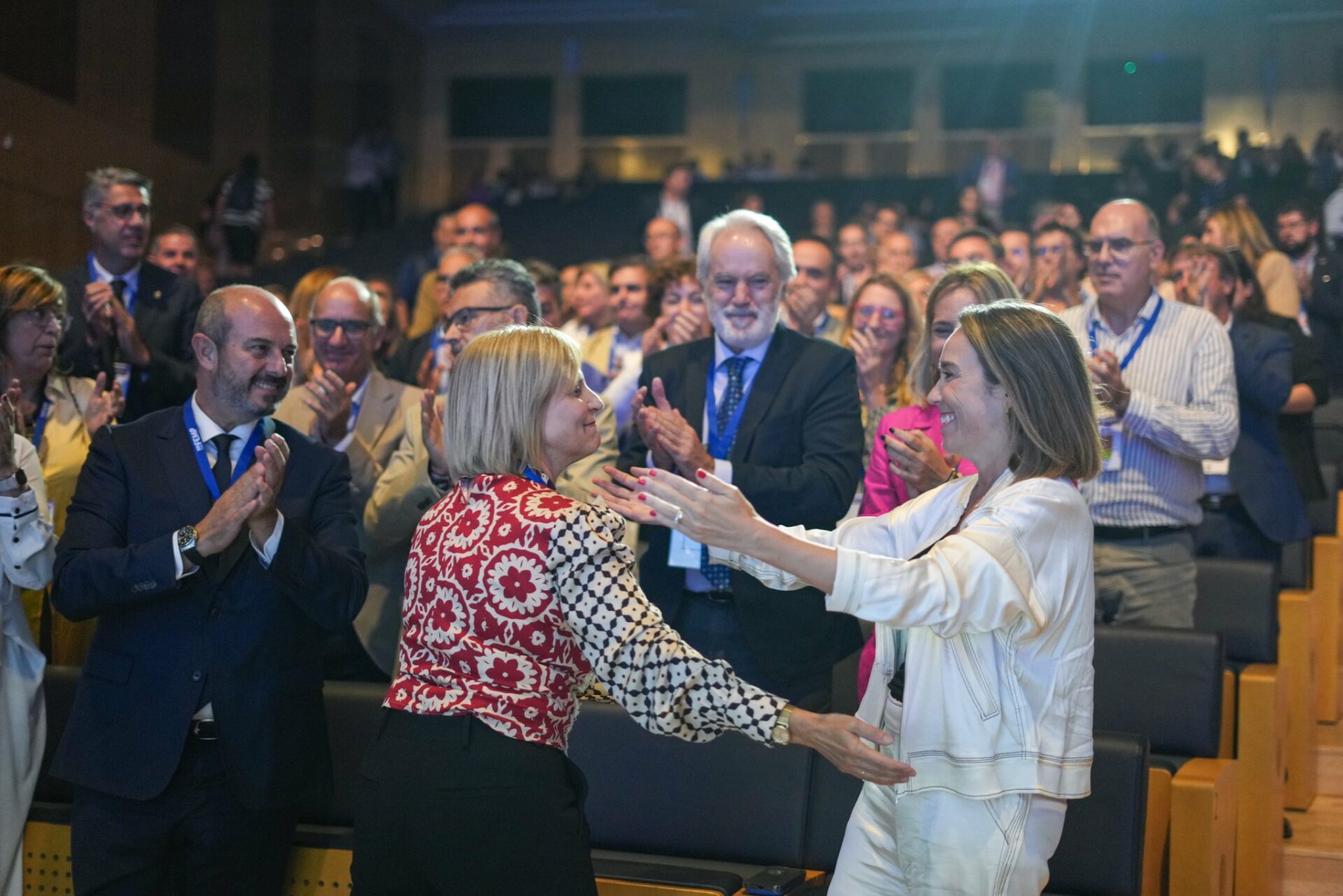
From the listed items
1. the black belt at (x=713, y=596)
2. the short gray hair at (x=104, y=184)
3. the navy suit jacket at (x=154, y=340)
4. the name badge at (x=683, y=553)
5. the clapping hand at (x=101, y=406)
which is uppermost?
the short gray hair at (x=104, y=184)

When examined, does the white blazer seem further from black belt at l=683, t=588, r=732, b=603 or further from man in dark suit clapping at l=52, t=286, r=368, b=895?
man in dark suit clapping at l=52, t=286, r=368, b=895

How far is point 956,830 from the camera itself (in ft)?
7.09

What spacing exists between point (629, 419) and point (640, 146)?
1468 centimetres

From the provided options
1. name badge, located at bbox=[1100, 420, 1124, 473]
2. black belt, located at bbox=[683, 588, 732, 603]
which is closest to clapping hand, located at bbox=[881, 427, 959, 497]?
black belt, located at bbox=[683, 588, 732, 603]

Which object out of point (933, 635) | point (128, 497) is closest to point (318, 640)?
point (128, 497)

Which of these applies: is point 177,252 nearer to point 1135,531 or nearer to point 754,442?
point 754,442

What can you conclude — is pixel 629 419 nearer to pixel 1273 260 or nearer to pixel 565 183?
pixel 1273 260

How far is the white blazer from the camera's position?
210 centimetres

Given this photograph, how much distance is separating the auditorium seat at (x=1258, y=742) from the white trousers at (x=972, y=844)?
1483 mm

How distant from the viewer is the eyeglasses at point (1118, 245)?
4.01 meters

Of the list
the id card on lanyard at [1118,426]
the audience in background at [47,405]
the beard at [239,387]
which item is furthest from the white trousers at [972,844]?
the audience in background at [47,405]

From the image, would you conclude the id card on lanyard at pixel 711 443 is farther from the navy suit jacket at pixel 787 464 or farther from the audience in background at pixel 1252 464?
the audience in background at pixel 1252 464

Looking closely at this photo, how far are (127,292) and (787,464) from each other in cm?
254

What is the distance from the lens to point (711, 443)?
10.9 feet
